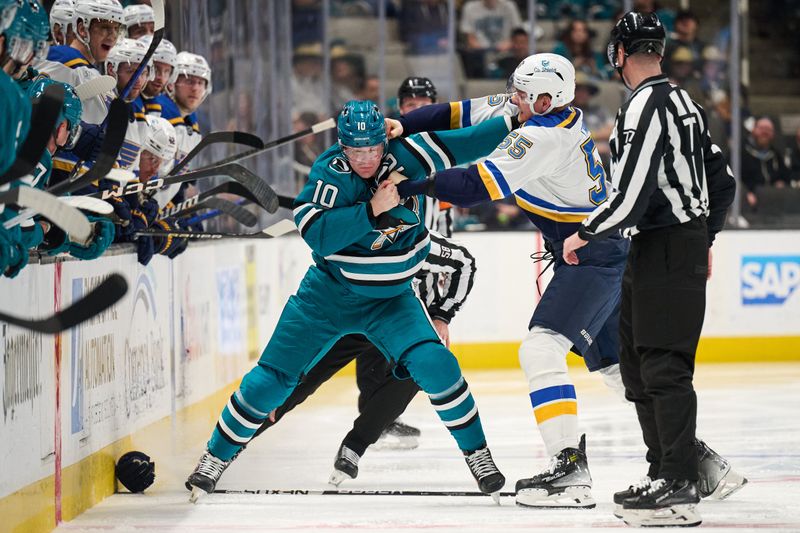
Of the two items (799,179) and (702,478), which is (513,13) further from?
(702,478)

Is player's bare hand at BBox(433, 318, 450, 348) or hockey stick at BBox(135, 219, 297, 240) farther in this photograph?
player's bare hand at BBox(433, 318, 450, 348)

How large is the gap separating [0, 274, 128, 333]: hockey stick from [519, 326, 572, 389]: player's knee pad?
1601 millimetres

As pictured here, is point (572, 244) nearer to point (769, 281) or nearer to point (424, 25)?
point (769, 281)

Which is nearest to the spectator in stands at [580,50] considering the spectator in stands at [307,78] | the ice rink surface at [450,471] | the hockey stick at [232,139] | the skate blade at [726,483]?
the spectator in stands at [307,78]

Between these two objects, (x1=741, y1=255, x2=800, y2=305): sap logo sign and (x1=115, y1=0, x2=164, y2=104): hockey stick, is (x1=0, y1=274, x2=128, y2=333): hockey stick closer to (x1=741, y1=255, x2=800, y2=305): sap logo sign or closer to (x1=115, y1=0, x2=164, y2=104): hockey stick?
(x1=115, y1=0, x2=164, y2=104): hockey stick

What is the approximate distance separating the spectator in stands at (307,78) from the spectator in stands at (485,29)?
131 cm

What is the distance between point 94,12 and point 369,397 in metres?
1.53

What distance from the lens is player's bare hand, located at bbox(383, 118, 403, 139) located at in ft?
11.5

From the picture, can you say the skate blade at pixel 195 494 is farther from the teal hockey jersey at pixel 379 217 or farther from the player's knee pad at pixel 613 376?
the player's knee pad at pixel 613 376

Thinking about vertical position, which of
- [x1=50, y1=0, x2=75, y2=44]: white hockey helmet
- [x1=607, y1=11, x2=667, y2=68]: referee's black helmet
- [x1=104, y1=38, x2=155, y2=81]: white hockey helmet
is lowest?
[x1=607, y1=11, x2=667, y2=68]: referee's black helmet

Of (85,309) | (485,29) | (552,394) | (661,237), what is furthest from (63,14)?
(485,29)

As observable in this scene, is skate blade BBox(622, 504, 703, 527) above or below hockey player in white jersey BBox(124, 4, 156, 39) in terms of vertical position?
below

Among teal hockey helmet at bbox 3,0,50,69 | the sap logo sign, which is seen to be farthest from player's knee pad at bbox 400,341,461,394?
the sap logo sign

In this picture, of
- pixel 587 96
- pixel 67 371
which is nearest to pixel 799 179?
pixel 587 96
